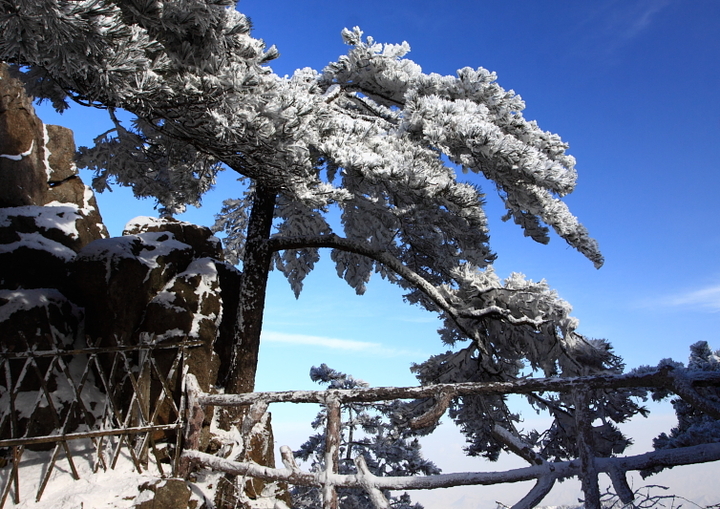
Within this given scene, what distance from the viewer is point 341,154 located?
29.7ft

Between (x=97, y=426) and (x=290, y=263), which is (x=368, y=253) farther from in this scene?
(x=97, y=426)

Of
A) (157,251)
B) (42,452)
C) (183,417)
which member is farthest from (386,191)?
(42,452)

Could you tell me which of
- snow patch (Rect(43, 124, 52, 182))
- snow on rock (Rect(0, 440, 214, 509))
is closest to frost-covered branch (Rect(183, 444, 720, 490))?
snow on rock (Rect(0, 440, 214, 509))

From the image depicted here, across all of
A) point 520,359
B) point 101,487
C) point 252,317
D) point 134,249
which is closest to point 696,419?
point 520,359

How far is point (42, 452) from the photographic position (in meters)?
8.00

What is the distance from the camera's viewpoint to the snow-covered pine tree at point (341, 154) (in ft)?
21.8

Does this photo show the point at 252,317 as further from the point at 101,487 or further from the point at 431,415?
the point at 431,415

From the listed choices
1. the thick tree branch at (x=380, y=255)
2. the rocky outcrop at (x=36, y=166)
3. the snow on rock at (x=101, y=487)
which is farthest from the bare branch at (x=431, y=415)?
the rocky outcrop at (x=36, y=166)

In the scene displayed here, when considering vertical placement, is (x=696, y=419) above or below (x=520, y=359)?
below

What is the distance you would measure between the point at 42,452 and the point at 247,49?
7192 mm

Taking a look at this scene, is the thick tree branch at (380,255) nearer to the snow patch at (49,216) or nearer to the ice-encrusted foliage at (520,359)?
the ice-encrusted foliage at (520,359)

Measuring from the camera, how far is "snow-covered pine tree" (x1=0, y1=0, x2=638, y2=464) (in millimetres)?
6637

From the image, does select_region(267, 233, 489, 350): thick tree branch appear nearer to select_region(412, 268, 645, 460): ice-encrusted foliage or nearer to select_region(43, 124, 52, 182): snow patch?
select_region(412, 268, 645, 460): ice-encrusted foliage

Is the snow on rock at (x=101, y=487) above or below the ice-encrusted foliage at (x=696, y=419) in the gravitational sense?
below
